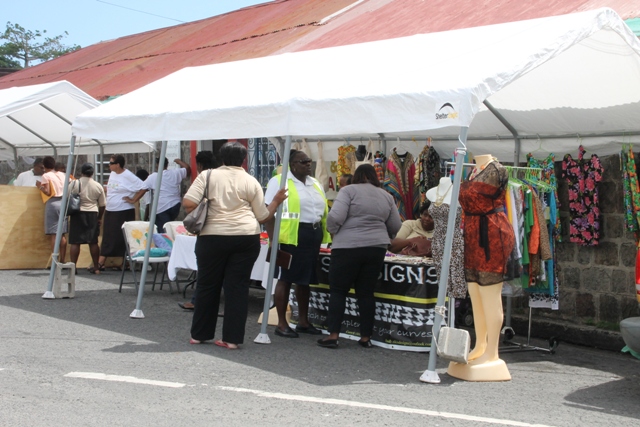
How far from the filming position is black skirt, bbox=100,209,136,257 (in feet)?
43.9

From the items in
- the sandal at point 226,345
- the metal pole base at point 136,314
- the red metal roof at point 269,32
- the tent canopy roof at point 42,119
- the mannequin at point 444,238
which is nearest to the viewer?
the mannequin at point 444,238

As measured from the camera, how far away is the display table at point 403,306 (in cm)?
793

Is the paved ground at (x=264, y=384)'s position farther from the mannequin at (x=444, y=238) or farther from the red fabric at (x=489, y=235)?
the red fabric at (x=489, y=235)

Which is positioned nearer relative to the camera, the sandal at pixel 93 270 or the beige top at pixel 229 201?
the beige top at pixel 229 201

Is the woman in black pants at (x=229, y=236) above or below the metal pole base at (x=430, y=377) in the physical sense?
above

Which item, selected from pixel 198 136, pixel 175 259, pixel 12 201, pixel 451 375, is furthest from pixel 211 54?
pixel 451 375

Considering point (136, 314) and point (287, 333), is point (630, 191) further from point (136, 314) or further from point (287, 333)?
point (136, 314)

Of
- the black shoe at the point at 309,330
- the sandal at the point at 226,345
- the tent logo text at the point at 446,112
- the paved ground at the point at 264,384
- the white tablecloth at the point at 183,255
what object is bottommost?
the paved ground at the point at 264,384

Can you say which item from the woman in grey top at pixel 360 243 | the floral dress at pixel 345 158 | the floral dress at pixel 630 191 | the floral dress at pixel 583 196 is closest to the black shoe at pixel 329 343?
the woman in grey top at pixel 360 243

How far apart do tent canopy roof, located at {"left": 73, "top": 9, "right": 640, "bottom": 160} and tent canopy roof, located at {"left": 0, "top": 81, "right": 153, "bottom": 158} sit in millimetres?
2071

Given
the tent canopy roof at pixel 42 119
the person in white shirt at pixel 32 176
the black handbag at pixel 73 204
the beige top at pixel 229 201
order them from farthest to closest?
the person in white shirt at pixel 32 176 < the black handbag at pixel 73 204 < the tent canopy roof at pixel 42 119 < the beige top at pixel 229 201

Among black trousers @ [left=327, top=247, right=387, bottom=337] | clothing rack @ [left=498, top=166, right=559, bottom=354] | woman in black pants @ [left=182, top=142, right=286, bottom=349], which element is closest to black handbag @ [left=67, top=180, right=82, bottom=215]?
woman in black pants @ [left=182, top=142, right=286, bottom=349]

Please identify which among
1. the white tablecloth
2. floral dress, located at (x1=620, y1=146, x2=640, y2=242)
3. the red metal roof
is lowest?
the white tablecloth

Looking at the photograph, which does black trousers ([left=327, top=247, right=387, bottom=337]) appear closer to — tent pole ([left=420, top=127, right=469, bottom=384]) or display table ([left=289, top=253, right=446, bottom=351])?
display table ([left=289, top=253, right=446, bottom=351])
